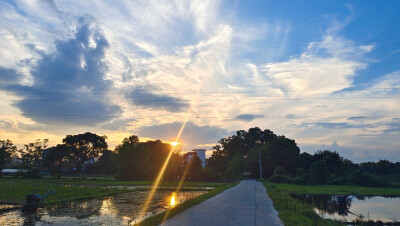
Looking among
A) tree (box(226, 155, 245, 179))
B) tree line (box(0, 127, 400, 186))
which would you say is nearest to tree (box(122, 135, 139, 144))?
tree line (box(0, 127, 400, 186))

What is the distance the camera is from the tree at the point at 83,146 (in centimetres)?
9844

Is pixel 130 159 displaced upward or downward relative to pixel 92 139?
downward

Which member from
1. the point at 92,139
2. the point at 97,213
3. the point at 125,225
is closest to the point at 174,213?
the point at 125,225

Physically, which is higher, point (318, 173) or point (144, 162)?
point (144, 162)

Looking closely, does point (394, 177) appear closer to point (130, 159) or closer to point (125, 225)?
point (130, 159)

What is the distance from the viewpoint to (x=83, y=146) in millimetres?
101938

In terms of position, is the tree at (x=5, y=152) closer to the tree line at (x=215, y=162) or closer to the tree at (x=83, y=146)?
the tree line at (x=215, y=162)

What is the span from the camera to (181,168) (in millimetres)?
61031

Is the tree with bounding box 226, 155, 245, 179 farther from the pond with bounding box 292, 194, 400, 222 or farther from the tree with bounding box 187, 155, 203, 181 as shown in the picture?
the pond with bounding box 292, 194, 400, 222

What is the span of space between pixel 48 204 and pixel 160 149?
42520 mm

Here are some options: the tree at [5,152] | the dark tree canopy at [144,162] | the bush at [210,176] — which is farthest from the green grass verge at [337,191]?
the tree at [5,152]

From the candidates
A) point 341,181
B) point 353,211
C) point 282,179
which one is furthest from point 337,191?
point 282,179

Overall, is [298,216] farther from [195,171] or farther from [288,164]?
[288,164]

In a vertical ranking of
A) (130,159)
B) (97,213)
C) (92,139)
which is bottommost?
(97,213)
